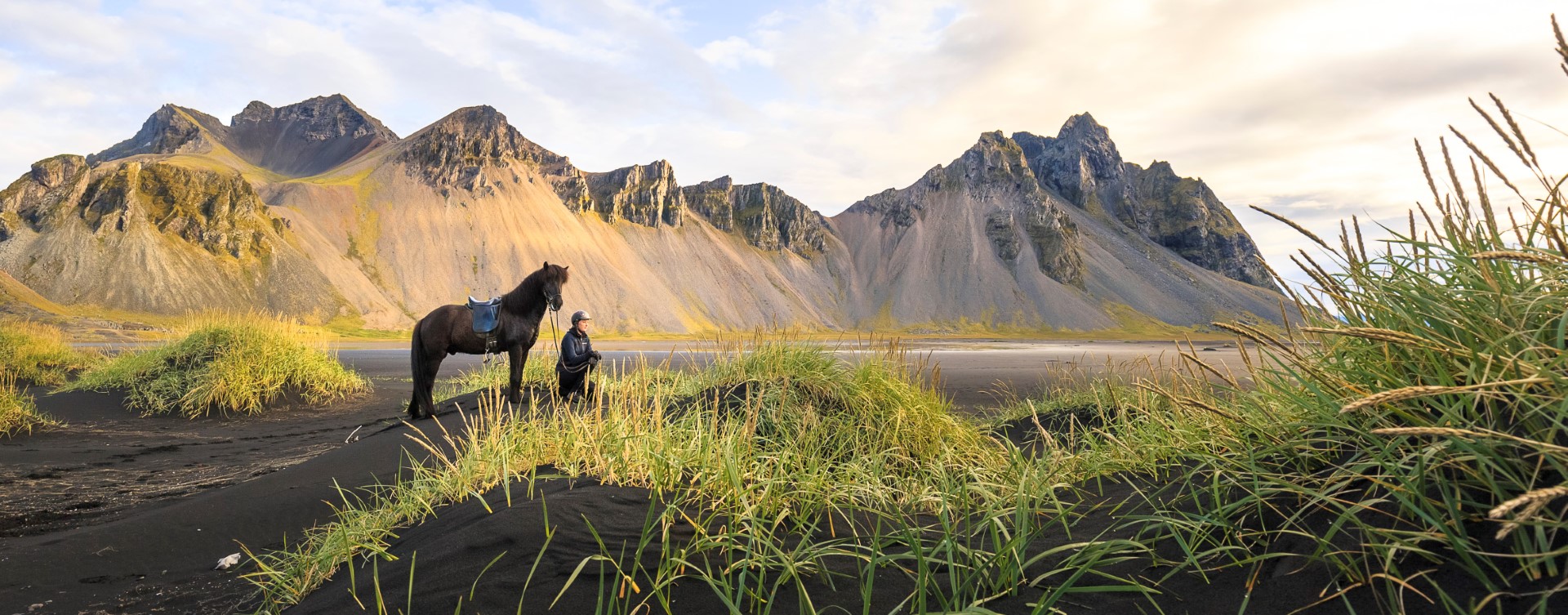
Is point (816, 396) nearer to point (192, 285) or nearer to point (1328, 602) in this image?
point (1328, 602)

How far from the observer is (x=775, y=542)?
2764 mm

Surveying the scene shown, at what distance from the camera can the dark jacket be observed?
8.80 meters

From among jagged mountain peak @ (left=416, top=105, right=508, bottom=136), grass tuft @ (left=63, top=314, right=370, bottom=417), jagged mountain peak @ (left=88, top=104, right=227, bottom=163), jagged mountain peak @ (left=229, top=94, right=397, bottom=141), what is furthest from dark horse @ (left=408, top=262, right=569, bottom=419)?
jagged mountain peak @ (left=229, top=94, right=397, bottom=141)

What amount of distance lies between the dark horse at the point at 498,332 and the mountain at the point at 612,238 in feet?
150

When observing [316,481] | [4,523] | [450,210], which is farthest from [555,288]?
[450,210]

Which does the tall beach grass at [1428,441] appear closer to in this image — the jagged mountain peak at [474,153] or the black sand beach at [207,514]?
the black sand beach at [207,514]

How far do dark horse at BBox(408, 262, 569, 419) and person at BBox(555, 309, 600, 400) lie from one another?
50 centimetres

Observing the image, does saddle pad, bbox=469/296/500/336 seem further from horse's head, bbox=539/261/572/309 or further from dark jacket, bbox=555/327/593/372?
dark jacket, bbox=555/327/593/372

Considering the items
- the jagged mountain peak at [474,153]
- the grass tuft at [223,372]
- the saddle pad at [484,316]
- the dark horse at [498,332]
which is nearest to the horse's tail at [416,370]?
the dark horse at [498,332]

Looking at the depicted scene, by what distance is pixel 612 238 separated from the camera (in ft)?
299

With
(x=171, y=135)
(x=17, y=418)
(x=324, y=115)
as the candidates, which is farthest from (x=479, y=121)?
(x=17, y=418)

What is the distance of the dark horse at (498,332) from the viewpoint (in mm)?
9242

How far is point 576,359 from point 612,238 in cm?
8520

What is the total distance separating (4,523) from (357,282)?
72.5 metres
